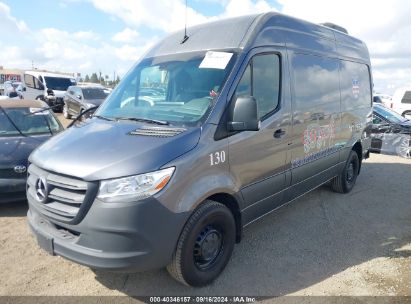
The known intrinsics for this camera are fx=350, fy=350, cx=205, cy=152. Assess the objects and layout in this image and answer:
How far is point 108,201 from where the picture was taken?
262 cm

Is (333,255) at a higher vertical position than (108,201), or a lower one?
lower

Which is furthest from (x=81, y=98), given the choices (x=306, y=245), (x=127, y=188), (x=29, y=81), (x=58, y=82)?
(x=127, y=188)

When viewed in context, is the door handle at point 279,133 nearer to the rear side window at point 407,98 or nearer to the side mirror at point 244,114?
the side mirror at point 244,114

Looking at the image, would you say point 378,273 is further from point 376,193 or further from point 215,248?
point 376,193

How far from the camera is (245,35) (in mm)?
3592

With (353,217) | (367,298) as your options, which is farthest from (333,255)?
(353,217)

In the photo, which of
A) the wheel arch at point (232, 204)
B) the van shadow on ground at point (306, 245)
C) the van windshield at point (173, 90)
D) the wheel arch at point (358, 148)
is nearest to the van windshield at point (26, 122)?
the van windshield at point (173, 90)

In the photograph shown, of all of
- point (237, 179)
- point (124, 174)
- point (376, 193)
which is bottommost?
point (376, 193)

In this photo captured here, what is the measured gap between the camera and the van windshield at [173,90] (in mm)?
3318

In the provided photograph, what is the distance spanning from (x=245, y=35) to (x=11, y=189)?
3.78 m

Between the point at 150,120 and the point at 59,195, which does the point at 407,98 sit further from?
the point at 59,195

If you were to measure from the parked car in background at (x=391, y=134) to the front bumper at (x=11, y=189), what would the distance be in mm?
9600

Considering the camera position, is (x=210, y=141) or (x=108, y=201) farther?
(x=210, y=141)

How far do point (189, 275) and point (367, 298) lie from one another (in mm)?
1660
